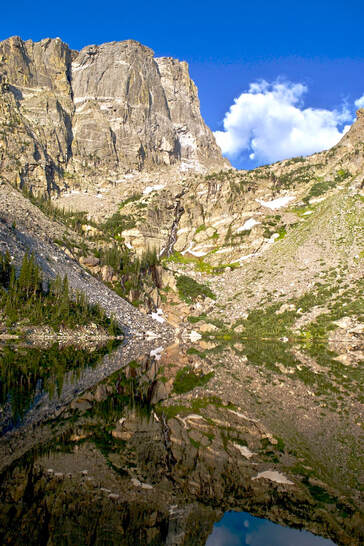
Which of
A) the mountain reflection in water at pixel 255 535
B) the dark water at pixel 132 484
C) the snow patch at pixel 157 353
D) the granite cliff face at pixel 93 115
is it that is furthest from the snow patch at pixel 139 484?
the granite cliff face at pixel 93 115

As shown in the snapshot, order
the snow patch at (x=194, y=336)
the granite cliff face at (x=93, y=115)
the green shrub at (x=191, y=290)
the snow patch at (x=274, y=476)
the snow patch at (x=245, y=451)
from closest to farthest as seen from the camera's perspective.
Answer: the snow patch at (x=274, y=476)
the snow patch at (x=245, y=451)
the snow patch at (x=194, y=336)
the green shrub at (x=191, y=290)
the granite cliff face at (x=93, y=115)

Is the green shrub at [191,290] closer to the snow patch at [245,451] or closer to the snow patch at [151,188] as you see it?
the snow patch at [245,451]

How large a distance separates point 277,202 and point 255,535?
321 feet

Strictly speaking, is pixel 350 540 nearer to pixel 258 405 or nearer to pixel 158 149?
pixel 258 405

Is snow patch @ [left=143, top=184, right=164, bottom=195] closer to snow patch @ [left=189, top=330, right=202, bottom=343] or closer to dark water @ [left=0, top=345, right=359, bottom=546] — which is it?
snow patch @ [left=189, top=330, right=202, bottom=343]

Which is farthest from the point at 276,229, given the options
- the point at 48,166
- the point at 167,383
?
the point at 48,166

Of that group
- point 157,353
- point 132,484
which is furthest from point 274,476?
point 157,353

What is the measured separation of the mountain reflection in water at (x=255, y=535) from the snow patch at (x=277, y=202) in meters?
93.8

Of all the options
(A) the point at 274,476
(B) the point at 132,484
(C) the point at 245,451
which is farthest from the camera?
(C) the point at 245,451

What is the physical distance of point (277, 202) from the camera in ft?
316

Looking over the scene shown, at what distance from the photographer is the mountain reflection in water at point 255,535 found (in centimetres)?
599

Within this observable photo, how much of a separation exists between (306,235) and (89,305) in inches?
1948

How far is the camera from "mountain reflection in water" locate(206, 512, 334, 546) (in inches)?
236

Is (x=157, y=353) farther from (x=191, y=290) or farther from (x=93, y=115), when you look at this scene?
(x=93, y=115)
